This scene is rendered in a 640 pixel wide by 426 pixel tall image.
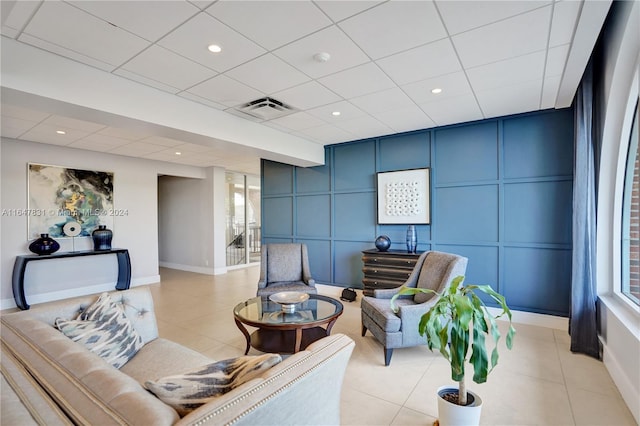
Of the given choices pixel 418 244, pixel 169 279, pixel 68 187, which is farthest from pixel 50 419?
pixel 169 279

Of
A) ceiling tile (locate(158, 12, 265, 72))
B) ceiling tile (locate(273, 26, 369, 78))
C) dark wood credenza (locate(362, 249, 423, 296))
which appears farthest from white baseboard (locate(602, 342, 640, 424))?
ceiling tile (locate(158, 12, 265, 72))

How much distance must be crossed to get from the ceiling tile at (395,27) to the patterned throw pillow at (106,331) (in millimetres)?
2490

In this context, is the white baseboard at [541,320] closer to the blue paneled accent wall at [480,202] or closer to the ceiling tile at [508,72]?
the blue paneled accent wall at [480,202]

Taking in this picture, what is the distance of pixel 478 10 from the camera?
2.00 meters

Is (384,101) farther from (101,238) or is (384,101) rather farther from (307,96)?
(101,238)

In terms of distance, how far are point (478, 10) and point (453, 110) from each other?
6.46 ft

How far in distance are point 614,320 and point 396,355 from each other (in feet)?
5.99

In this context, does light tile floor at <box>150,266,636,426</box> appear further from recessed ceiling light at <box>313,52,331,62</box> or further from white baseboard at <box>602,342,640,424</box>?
recessed ceiling light at <box>313,52,331,62</box>

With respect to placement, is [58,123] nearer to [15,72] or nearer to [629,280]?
[15,72]

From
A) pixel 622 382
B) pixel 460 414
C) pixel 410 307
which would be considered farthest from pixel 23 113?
pixel 622 382

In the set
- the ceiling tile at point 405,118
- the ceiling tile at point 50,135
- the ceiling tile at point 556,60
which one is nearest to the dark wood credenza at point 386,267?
the ceiling tile at point 405,118

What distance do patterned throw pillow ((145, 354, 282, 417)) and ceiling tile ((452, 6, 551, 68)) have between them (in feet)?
8.36

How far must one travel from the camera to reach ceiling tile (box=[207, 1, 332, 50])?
6.36 feet

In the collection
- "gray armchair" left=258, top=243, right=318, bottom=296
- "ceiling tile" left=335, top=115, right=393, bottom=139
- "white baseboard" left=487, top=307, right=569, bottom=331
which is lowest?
"white baseboard" left=487, top=307, right=569, bottom=331
